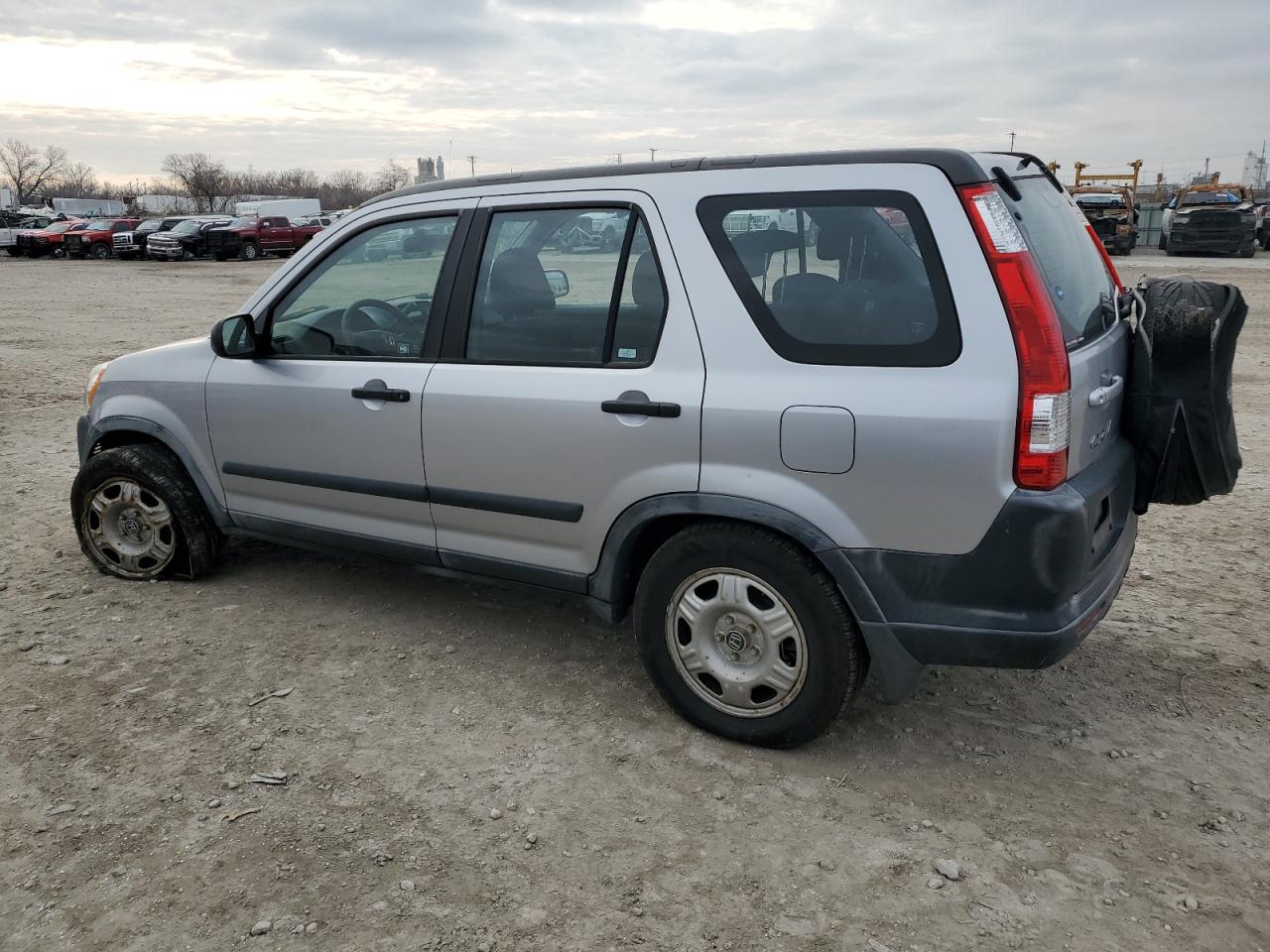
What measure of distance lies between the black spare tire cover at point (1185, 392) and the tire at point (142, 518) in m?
3.91

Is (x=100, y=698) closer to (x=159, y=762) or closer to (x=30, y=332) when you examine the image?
(x=159, y=762)

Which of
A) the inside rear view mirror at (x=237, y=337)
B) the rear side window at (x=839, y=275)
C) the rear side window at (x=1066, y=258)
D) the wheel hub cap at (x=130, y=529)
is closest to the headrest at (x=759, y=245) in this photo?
the rear side window at (x=839, y=275)

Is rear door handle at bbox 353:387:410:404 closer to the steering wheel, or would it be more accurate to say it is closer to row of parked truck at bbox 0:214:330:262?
the steering wheel

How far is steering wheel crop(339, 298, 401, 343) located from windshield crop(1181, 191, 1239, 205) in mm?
31580

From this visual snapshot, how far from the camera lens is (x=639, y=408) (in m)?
3.22

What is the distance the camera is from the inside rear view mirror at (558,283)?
353 cm

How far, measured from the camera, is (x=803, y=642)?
123 inches

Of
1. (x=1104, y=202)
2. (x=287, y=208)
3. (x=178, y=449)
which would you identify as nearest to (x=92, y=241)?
(x=287, y=208)

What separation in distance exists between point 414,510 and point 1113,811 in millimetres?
2586

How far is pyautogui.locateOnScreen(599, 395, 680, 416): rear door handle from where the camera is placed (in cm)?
317

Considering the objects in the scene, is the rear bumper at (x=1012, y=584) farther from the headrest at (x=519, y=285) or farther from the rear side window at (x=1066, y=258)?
the headrest at (x=519, y=285)

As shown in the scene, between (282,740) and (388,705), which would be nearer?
(282,740)

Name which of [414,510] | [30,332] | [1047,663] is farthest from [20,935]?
[30,332]

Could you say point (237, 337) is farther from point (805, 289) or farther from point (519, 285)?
point (805, 289)
